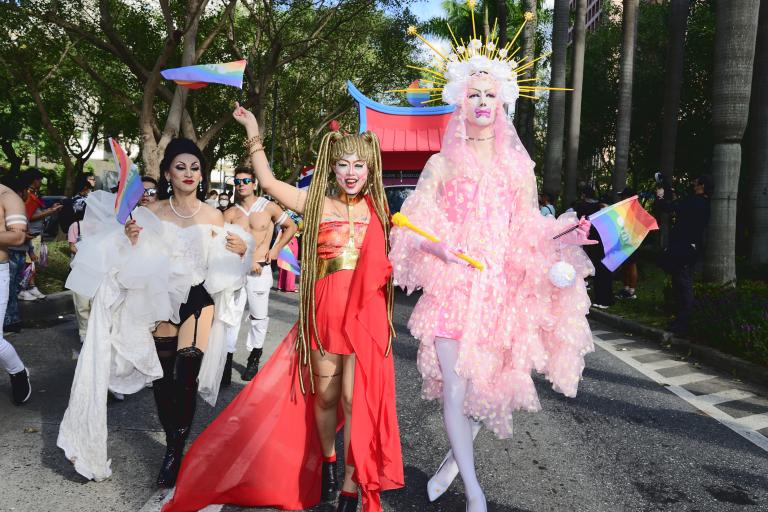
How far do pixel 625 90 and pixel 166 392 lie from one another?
16.3 meters

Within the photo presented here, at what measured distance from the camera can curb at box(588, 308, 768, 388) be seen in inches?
279

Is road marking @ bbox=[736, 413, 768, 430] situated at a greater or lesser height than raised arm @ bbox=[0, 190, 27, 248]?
lesser

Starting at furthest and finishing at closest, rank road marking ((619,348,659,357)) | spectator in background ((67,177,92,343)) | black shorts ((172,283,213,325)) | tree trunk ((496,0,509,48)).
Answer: tree trunk ((496,0,509,48))
road marking ((619,348,659,357))
spectator in background ((67,177,92,343))
black shorts ((172,283,213,325))

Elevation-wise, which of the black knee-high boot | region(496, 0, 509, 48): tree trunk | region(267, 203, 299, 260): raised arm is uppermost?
region(496, 0, 509, 48): tree trunk

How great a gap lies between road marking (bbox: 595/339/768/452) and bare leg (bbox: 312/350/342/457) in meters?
3.33

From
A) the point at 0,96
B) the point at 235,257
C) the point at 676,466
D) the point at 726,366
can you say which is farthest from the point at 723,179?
the point at 0,96

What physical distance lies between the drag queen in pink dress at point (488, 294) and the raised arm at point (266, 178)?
0.60m

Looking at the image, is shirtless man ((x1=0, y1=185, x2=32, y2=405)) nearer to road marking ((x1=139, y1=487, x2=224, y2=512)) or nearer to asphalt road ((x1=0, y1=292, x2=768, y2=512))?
asphalt road ((x1=0, y1=292, x2=768, y2=512))

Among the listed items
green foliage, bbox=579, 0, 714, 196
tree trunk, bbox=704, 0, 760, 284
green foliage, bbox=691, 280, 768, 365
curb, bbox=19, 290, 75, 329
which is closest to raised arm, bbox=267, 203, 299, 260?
curb, bbox=19, 290, 75, 329

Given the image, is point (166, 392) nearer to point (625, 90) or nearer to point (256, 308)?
point (256, 308)

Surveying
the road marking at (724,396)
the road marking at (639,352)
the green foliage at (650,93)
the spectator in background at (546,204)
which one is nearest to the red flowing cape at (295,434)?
the road marking at (724,396)

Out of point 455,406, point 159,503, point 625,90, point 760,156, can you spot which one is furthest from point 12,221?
point 625,90

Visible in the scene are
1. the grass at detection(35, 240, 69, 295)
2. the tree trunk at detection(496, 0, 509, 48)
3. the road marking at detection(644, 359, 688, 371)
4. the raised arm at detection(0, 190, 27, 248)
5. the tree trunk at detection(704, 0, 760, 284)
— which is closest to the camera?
the raised arm at detection(0, 190, 27, 248)

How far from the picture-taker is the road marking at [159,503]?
357 cm
